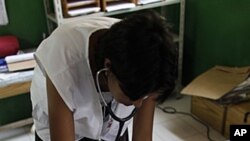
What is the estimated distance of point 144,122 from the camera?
3.58ft

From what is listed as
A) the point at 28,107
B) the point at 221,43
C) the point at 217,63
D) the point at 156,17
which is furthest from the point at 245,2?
the point at 28,107

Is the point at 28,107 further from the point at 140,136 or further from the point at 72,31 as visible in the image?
the point at 72,31

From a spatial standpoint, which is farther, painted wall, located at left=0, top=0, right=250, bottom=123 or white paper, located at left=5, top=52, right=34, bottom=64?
painted wall, located at left=0, top=0, right=250, bottom=123

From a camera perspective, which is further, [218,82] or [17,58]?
[218,82]

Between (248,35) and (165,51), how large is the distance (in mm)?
1491

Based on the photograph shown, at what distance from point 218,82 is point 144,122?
3.70 feet

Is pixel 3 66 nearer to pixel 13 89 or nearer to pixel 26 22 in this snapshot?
pixel 13 89

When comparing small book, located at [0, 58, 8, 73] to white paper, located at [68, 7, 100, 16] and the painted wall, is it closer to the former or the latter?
the painted wall

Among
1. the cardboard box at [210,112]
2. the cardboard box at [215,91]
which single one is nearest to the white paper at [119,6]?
the cardboard box at [215,91]

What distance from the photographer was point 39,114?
3.47ft

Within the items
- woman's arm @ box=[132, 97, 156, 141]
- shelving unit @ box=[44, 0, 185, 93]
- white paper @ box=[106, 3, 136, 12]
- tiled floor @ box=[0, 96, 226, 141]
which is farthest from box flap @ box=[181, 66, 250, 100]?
woman's arm @ box=[132, 97, 156, 141]

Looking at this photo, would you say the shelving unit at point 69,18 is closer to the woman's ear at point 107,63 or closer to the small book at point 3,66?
the small book at point 3,66

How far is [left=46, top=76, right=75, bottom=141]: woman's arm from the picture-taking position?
85 centimetres

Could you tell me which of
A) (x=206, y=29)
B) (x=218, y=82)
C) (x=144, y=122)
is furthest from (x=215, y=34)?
(x=144, y=122)
